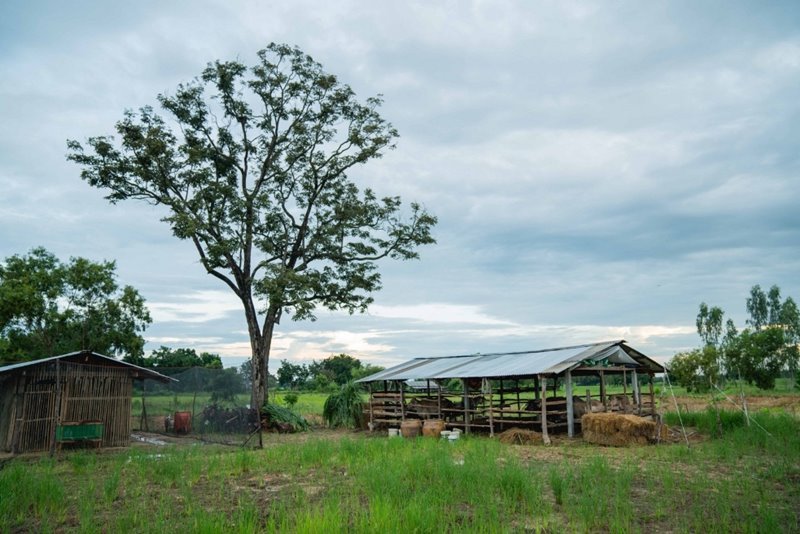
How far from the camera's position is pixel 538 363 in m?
18.9

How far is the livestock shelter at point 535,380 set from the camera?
709 inches

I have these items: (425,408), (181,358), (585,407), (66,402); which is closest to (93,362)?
(66,402)

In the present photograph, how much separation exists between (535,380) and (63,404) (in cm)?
1468

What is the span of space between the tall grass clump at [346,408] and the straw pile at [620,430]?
460 inches

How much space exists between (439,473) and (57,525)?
17.5 feet

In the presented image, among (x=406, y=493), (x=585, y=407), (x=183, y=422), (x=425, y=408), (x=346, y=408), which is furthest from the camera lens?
(x=346, y=408)

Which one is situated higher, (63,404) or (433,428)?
(63,404)

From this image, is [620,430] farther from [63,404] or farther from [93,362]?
[63,404]

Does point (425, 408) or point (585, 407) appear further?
point (425, 408)

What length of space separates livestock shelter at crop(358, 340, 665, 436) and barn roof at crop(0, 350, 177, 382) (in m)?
8.70

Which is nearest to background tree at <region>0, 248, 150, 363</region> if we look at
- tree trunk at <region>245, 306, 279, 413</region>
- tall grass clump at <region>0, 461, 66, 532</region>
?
tree trunk at <region>245, 306, 279, 413</region>

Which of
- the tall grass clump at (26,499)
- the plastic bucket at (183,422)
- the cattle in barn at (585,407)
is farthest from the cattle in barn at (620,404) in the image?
the tall grass clump at (26,499)

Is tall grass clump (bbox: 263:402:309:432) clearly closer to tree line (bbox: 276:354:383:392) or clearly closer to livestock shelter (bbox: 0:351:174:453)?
livestock shelter (bbox: 0:351:174:453)

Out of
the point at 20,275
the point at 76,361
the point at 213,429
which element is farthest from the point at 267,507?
the point at 20,275
